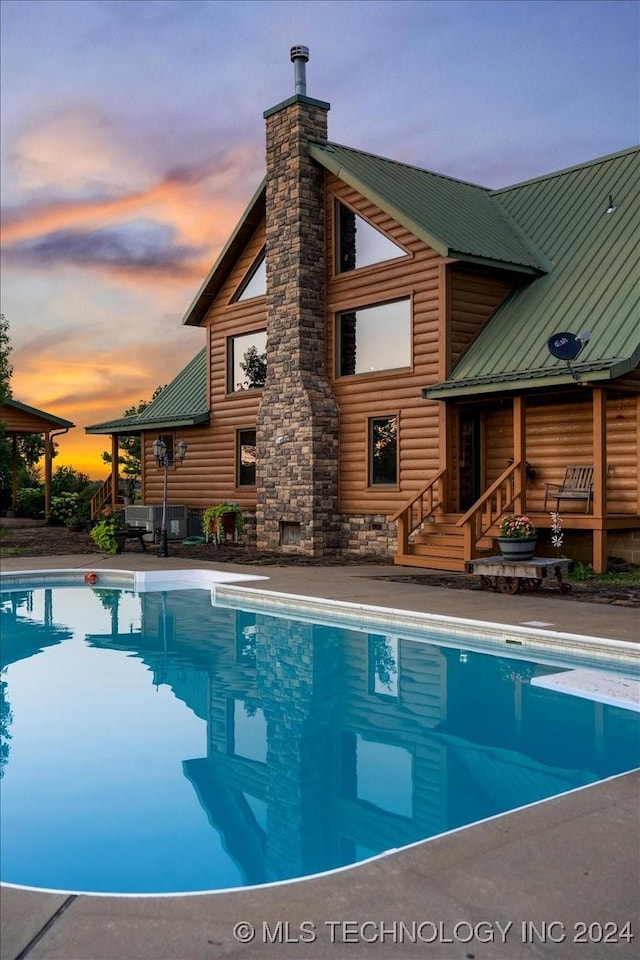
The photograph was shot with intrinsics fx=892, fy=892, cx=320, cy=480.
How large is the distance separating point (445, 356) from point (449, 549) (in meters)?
3.76

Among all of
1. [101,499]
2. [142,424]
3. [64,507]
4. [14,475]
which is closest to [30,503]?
[14,475]

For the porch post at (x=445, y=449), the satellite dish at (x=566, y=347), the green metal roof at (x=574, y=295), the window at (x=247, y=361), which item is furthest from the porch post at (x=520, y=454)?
the window at (x=247, y=361)

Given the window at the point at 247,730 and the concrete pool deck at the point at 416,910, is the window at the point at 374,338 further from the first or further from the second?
the concrete pool deck at the point at 416,910

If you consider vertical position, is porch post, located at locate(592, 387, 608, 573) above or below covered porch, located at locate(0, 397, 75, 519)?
below

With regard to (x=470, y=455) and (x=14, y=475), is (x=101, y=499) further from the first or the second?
(x=470, y=455)

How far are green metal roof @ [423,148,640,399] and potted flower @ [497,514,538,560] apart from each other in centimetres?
259

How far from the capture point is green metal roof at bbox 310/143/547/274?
17.2m

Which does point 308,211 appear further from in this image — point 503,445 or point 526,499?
point 526,499

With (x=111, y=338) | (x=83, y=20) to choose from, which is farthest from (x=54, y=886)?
(x=111, y=338)

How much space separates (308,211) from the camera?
1952 centimetres

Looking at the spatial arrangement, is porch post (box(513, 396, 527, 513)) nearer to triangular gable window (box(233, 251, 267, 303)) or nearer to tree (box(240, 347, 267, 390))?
tree (box(240, 347, 267, 390))

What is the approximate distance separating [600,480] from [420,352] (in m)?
4.92

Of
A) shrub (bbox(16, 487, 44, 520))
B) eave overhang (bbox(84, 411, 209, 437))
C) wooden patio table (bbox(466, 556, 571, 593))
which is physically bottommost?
wooden patio table (bbox(466, 556, 571, 593))

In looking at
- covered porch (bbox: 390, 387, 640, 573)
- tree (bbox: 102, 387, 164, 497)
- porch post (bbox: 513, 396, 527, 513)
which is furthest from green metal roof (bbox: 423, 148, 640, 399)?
tree (bbox: 102, 387, 164, 497)
